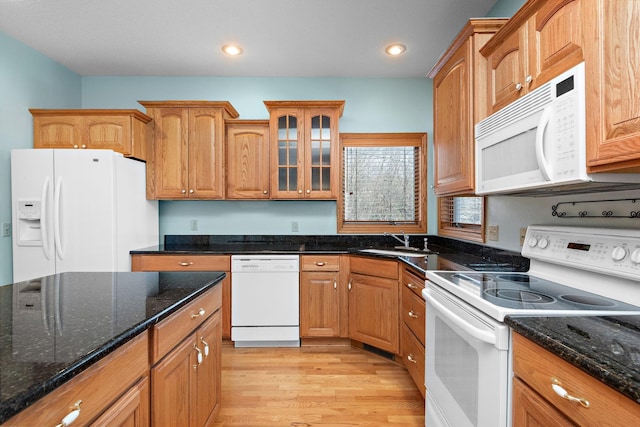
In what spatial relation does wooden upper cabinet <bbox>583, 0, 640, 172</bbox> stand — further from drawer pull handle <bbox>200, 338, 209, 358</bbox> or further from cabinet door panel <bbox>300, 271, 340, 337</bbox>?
cabinet door panel <bbox>300, 271, 340, 337</bbox>

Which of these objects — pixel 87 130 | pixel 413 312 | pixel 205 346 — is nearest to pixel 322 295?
pixel 413 312

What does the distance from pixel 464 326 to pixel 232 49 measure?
2829mm

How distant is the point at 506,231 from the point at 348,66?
2139 millimetres

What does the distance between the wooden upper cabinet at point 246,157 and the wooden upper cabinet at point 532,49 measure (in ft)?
6.76

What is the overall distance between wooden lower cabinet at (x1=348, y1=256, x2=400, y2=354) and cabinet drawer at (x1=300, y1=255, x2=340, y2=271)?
157 mm

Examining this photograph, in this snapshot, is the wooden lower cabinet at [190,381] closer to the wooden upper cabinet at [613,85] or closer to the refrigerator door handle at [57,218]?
the wooden upper cabinet at [613,85]

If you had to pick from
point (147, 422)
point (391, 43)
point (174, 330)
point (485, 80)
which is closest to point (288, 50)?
point (391, 43)

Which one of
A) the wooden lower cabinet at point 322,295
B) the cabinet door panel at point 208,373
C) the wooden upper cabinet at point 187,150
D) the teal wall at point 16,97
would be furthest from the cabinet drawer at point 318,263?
the teal wall at point 16,97

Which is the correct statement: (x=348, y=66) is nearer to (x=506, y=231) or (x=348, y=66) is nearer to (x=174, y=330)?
(x=506, y=231)

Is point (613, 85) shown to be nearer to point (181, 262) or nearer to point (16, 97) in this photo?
point (181, 262)

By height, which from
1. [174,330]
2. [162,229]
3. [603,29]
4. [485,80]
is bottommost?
[174,330]

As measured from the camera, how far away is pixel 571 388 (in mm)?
758

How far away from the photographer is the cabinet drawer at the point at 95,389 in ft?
2.05

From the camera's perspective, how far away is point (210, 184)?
2994 millimetres
